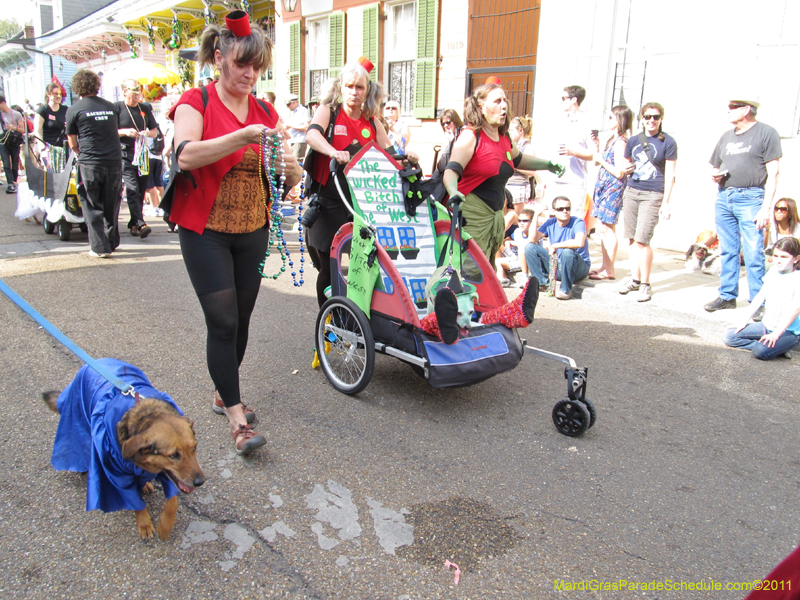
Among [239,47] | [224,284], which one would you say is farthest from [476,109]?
[224,284]

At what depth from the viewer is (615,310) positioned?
21.1 ft

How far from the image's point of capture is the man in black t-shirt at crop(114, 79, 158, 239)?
9.04 m

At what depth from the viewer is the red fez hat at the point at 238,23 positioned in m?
2.84

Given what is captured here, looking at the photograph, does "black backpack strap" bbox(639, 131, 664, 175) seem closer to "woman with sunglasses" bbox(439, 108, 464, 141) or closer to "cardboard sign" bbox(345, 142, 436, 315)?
"woman with sunglasses" bbox(439, 108, 464, 141)

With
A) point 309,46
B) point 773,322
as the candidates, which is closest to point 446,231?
point 773,322

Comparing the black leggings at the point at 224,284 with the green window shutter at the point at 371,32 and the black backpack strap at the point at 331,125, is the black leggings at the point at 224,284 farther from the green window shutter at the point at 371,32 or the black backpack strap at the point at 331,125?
the green window shutter at the point at 371,32

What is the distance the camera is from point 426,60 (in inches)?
494

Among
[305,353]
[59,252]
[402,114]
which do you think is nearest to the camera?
[305,353]

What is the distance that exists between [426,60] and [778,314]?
9275mm

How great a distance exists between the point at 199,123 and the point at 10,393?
230 cm

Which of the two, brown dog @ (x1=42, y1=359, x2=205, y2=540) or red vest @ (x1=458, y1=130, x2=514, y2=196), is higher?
red vest @ (x1=458, y1=130, x2=514, y2=196)

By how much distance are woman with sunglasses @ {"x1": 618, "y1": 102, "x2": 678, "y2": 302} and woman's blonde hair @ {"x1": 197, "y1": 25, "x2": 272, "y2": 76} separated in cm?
500

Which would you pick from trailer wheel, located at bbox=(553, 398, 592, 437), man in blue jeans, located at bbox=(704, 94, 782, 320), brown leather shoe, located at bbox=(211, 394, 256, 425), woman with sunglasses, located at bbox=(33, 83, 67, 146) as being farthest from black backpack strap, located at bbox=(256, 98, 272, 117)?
woman with sunglasses, located at bbox=(33, 83, 67, 146)

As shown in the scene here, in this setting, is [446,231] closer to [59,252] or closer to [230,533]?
[230,533]
